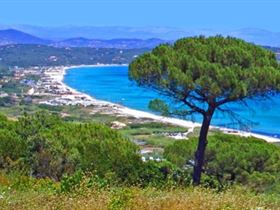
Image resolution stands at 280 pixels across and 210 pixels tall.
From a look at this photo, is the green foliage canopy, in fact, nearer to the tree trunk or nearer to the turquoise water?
the tree trunk

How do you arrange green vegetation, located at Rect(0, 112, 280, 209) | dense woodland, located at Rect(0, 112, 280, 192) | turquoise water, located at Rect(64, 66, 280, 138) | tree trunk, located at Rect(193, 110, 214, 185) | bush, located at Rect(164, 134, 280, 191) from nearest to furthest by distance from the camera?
tree trunk, located at Rect(193, 110, 214, 185)
green vegetation, located at Rect(0, 112, 280, 209)
dense woodland, located at Rect(0, 112, 280, 192)
bush, located at Rect(164, 134, 280, 191)
turquoise water, located at Rect(64, 66, 280, 138)

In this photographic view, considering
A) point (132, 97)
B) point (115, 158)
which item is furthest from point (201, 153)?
point (132, 97)

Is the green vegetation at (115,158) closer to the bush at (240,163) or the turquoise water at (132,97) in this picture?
the bush at (240,163)

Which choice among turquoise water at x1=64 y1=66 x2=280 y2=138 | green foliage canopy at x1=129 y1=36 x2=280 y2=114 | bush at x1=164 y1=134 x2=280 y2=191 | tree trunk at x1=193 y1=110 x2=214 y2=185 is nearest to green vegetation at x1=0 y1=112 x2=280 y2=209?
bush at x1=164 y1=134 x2=280 y2=191

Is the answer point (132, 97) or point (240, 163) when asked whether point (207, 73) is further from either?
point (132, 97)

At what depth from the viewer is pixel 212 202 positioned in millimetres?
5453

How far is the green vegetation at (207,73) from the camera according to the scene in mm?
12555

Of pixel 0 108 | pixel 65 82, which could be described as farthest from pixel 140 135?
pixel 65 82

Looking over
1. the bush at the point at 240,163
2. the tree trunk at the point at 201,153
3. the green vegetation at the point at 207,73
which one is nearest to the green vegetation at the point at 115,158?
the bush at the point at 240,163

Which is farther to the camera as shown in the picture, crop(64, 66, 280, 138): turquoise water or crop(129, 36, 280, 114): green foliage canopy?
crop(64, 66, 280, 138): turquoise water

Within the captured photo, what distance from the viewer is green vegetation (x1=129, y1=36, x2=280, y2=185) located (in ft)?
41.2

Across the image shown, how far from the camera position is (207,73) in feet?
41.2

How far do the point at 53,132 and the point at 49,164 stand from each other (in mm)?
1864

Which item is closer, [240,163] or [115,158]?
[115,158]
